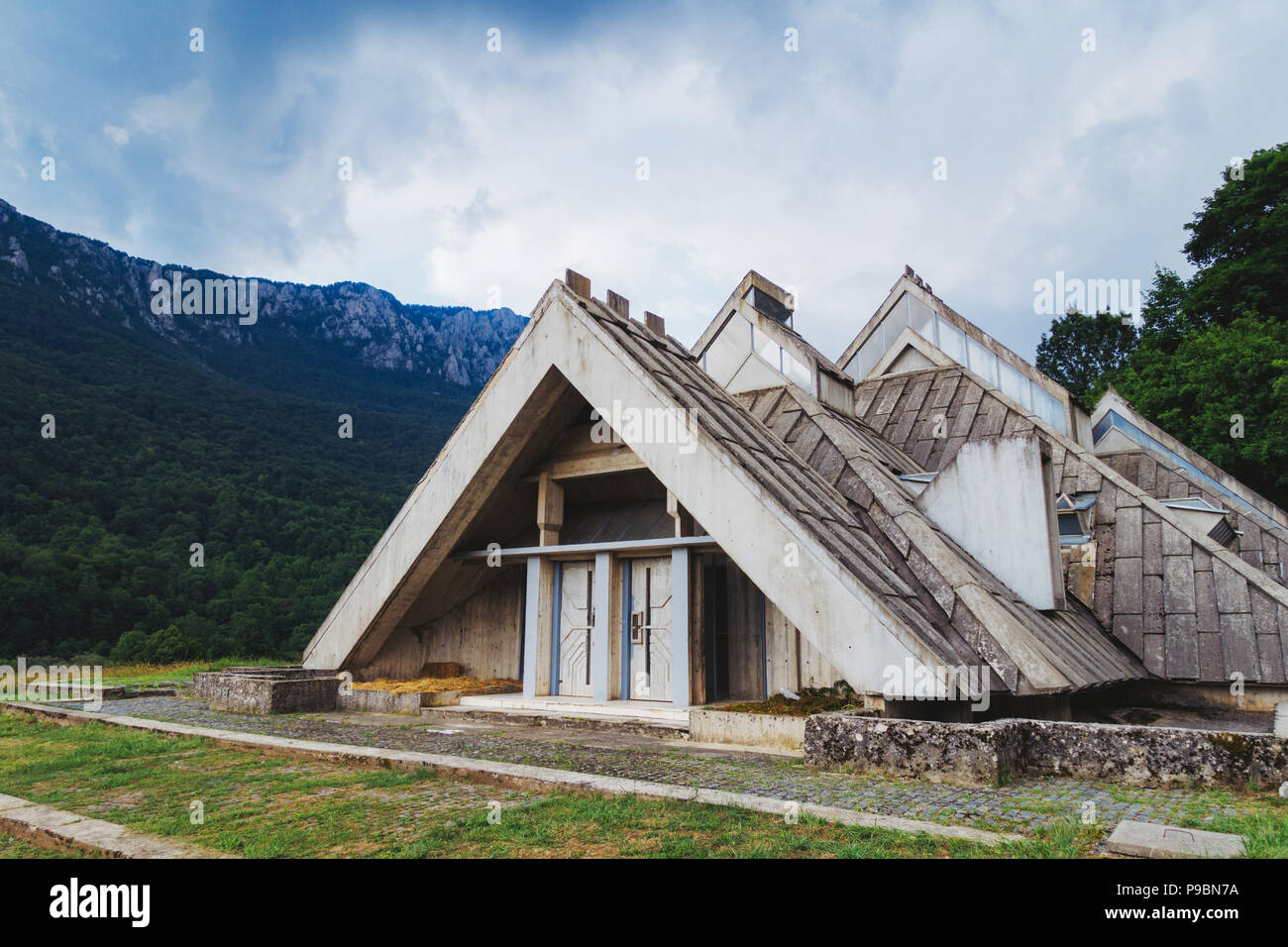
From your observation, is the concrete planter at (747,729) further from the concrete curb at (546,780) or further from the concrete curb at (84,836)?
the concrete curb at (84,836)

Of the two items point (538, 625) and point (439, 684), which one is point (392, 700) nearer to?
point (439, 684)

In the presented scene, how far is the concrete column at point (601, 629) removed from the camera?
485 inches

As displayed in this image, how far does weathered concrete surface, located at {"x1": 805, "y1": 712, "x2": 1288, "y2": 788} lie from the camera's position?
236 inches

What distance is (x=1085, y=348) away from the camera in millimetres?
45312

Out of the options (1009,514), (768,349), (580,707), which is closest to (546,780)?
(580,707)

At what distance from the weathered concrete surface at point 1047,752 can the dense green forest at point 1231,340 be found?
2021 cm

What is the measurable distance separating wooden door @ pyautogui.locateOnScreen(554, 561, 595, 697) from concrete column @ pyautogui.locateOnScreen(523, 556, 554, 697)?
0.76 feet

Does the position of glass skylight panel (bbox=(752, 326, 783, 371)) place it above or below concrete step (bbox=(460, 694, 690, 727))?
above

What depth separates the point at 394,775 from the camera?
6.78 metres

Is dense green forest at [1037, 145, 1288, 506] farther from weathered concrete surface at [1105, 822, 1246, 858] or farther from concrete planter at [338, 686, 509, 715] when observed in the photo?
weathered concrete surface at [1105, 822, 1246, 858]

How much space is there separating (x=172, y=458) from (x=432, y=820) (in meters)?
42.5

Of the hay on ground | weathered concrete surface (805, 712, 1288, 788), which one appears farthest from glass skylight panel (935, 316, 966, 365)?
weathered concrete surface (805, 712, 1288, 788)

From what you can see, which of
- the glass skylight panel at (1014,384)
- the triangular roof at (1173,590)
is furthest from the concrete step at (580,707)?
the glass skylight panel at (1014,384)
